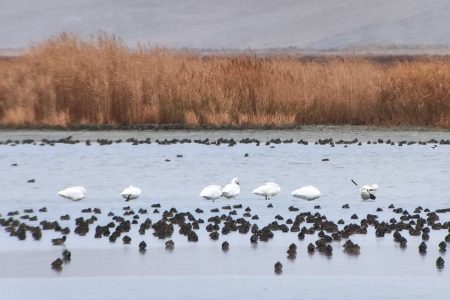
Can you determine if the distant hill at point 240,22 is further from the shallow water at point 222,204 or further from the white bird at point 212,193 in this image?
the white bird at point 212,193

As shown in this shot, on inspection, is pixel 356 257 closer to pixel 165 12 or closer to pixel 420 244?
pixel 420 244

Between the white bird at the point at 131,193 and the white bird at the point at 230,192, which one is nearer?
the white bird at the point at 230,192

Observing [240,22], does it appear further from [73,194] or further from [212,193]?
[212,193]

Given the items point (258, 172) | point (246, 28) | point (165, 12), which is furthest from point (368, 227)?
point (165, 12)

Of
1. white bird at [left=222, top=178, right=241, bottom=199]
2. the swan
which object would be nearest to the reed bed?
the swan

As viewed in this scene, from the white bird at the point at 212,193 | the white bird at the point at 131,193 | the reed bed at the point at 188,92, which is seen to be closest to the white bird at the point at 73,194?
the white bird at the point at 131,193

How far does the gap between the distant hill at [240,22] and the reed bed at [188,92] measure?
374ft

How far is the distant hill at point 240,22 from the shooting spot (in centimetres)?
16012

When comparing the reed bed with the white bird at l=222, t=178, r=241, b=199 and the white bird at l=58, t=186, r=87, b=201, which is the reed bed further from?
the white bird at l=222, t=178, r=241, b=199

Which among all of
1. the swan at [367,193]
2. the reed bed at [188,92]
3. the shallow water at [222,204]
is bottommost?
the shallow water at [222,204]

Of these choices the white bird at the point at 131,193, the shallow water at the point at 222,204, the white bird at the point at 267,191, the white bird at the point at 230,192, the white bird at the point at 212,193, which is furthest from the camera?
the white bird at the point at 267,191

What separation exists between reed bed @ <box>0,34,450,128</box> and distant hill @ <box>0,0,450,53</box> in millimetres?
114116

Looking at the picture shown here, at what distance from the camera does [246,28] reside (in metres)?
169

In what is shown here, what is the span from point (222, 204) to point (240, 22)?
154m
